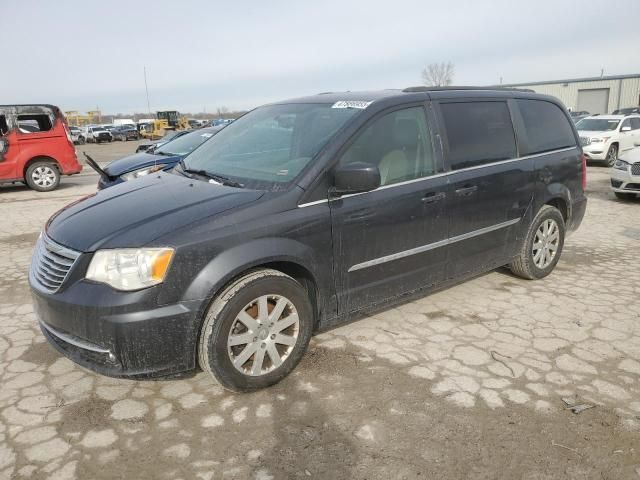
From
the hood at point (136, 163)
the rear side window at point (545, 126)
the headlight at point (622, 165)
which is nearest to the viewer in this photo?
the rear side window at point (545, 126)

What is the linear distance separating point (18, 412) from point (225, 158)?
6.91 feet

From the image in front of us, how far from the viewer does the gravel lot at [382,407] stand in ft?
7.70

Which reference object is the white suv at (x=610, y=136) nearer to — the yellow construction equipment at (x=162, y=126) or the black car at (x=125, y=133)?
the yellow construction equipment at (x=162, y=126)

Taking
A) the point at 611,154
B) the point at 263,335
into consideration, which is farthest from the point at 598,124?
the point at 263,335

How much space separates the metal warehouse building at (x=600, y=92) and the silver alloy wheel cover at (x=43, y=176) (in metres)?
40.2

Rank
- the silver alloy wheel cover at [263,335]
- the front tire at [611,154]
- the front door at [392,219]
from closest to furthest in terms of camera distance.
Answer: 1. the silver alloy wheel cover at [263,335]
2. the front door at [392,219]
3. the front tire at [611,154]

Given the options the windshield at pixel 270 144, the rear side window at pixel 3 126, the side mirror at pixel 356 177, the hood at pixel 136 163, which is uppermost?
the rear side window at pixel 3 126

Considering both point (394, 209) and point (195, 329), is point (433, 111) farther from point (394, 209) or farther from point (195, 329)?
point (195, 329)

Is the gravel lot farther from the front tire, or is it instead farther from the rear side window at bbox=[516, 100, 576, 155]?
the front tire

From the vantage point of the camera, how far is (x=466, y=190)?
3.78 meters

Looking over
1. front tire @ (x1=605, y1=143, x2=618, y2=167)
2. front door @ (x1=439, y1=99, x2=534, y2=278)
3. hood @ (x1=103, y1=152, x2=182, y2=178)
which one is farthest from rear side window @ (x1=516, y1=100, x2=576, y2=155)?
front tire @ (x1=605, y1=143, x2=618, y2=167)

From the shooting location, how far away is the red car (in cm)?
1101

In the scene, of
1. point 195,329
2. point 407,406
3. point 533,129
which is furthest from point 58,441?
point 533,129

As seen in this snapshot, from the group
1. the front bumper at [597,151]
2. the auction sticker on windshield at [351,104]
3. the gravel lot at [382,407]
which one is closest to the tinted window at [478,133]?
the auction sticker on windshield at [351,104]
